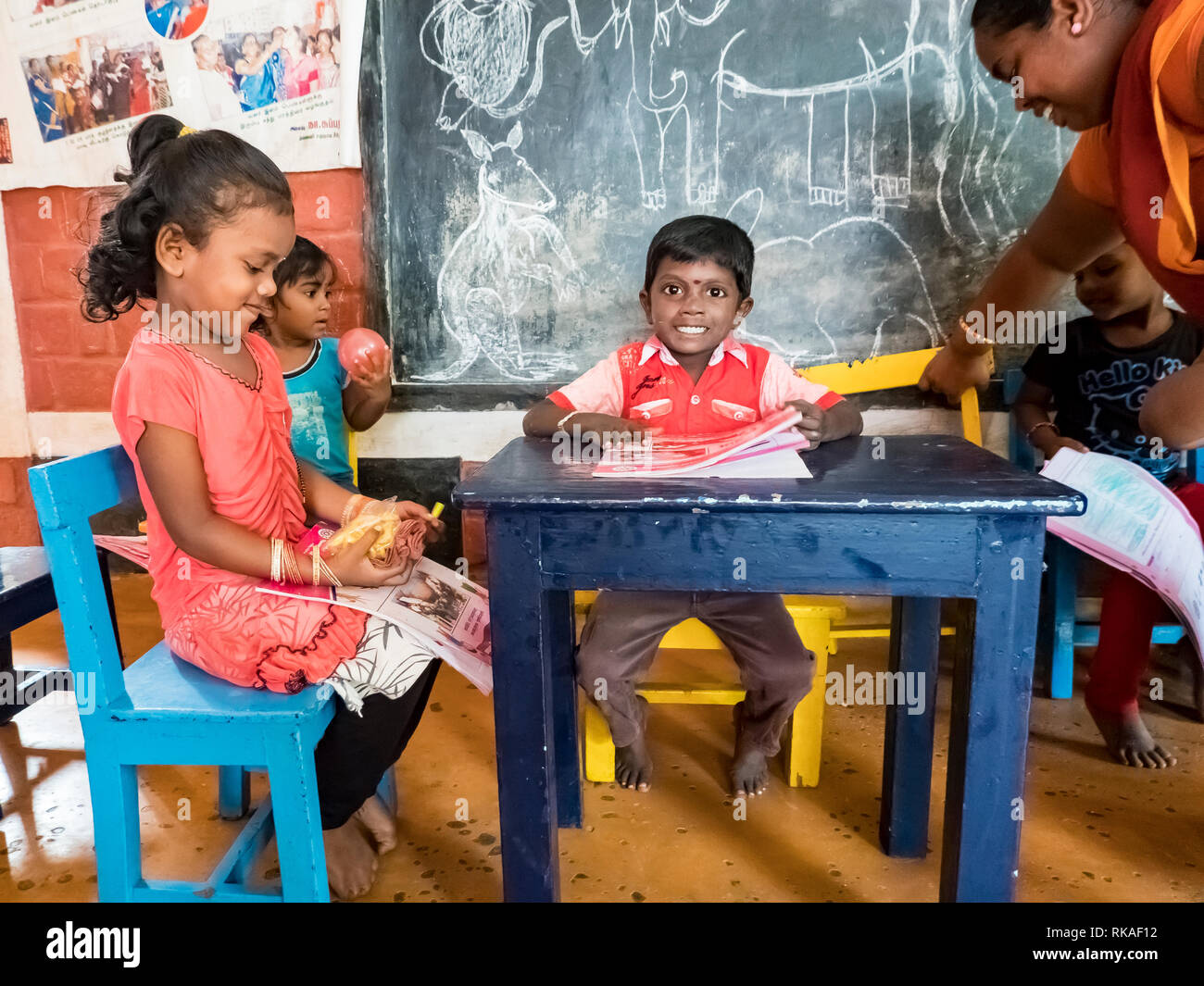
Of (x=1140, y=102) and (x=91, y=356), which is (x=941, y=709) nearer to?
(x=1140, y=102)

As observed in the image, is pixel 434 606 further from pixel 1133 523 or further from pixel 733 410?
pixel 1133 523

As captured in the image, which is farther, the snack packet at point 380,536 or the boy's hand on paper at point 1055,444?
the boy's hand on paper at point 1055,444

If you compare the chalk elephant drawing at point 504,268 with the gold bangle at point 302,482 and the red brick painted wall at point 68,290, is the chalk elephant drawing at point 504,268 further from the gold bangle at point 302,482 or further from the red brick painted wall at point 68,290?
the gold bangle at point 302,482

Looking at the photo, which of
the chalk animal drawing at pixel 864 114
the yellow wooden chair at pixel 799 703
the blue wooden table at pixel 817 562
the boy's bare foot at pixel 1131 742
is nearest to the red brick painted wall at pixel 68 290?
the chalk animal drawing at pixel 864 114

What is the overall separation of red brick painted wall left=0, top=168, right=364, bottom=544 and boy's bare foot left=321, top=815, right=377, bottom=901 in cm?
159

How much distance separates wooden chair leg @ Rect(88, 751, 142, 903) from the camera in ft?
4.05

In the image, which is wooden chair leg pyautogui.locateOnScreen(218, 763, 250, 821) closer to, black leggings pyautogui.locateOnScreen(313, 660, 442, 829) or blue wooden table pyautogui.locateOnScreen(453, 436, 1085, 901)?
black leggings pyautogui.locateOnScreen(313, 660, 442, 829)

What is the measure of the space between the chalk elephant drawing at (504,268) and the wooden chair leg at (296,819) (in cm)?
158

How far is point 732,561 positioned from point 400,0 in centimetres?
208

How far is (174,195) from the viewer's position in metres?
1.28

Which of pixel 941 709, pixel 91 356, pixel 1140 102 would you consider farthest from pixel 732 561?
pixel 91 356

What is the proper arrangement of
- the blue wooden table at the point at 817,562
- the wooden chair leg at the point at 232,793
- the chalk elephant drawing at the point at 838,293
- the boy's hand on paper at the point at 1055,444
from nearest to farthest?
1. the blue wooden table at the point at 817,562
2. the wooden chair leg at the point at 232,793
3. the boy's hand on paper at the point at 1055,444
4. the chalk elephant drawing at the point at 838,293

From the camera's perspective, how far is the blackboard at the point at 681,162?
2.34 metres
